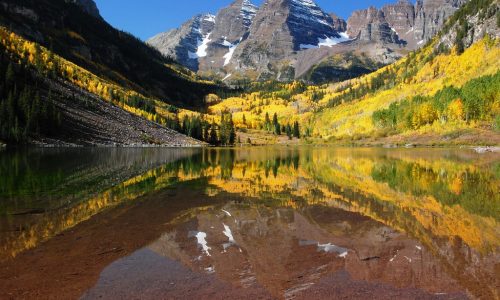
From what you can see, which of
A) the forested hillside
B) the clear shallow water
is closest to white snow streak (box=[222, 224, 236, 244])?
the clear shallow water

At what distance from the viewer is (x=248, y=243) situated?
14.7 metres

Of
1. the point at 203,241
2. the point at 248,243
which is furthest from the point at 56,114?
the point at 248,243

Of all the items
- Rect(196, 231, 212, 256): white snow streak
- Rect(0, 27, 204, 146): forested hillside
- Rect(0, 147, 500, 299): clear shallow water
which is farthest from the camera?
Rect(0, 27, 204, 146): forested hillside

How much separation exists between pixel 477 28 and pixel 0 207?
22158 centimetres

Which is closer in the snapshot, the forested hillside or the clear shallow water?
the clear shallow water

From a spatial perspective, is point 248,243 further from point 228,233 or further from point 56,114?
point 56,114

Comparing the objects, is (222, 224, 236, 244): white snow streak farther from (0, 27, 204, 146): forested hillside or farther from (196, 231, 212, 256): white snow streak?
(0, 27, 204, 146): forested hillside

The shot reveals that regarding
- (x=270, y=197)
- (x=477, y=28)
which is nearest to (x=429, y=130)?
(x=477, y=28)

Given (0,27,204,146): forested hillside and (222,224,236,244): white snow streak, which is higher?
(0,27,204,146): forested hillside

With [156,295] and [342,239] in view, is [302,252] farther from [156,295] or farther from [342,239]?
[156,295]

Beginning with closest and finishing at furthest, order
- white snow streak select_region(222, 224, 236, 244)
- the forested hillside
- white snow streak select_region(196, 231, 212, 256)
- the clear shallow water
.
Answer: the clear shallow water < white snow streak select_region(196, 231, 212, 256) < white snow streak select_region(222, 224, 236, 244) < the forested hillside

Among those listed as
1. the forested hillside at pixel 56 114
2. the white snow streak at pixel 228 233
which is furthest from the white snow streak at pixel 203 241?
the forested hillside at pixel 56 114

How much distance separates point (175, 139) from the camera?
553 ft

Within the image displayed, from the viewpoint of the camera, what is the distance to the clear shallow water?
10.4 metres
